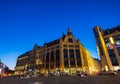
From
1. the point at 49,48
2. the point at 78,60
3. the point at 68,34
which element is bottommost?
the point at 78,60

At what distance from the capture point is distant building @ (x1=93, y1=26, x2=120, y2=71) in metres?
53.5

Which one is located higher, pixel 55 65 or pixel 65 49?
pixel 65 49

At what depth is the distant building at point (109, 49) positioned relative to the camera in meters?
53.5

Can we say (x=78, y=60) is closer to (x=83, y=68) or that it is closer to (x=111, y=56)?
(x=83, y=68)

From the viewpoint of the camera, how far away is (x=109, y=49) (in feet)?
189

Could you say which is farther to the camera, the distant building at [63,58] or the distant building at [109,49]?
the distant building at [63,58]

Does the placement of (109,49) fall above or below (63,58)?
above

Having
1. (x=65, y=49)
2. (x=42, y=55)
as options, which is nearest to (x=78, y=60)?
(x=65, y=49)

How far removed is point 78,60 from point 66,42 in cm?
1543

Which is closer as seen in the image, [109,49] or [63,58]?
[109,49]

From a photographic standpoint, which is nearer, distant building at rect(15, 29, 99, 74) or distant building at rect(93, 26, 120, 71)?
distant building at rect(93, 26, 120, 71)

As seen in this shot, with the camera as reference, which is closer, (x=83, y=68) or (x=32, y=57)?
(x=83, y=68)

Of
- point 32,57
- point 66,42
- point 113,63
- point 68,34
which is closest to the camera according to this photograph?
point 113,63

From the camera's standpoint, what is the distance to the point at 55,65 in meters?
72.5
